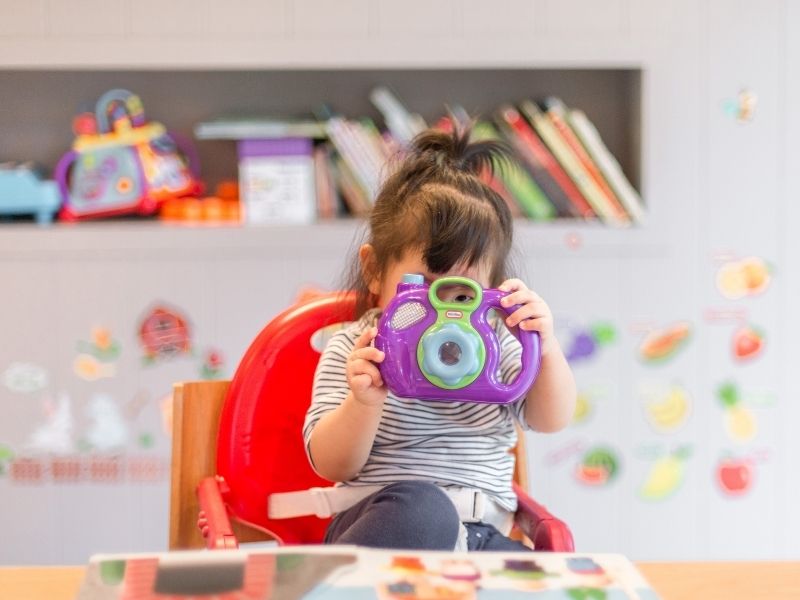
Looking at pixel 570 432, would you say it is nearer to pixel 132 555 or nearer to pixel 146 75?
pixel 146 75

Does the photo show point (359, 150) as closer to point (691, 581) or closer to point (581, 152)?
point (581, 152)

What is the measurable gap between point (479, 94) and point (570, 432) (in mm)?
727

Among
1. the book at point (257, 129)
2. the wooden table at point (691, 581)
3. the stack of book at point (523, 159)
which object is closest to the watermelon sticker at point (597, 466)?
the stack of book at point (523, 159)

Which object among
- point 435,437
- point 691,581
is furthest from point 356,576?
point 435,437

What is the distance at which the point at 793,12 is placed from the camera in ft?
6.75

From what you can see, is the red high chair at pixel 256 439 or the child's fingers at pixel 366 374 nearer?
the child's fingers at pixel 366 374

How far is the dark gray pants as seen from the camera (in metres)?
0.93

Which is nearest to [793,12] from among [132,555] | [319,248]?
[319,248]

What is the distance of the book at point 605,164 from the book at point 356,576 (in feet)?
4.63

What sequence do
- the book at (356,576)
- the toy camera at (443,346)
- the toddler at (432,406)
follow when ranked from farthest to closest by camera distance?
the toddler at (432,406)
the toy camera at (443,346)
the book at (356,576)

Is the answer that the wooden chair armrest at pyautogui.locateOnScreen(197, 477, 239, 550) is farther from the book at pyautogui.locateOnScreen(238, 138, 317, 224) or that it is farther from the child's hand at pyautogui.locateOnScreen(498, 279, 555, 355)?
the book at pyautogui.locateOnScreen(238, 138, 317, 224)

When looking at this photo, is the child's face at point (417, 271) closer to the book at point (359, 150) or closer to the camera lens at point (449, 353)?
the camera lens at point (449, 353)

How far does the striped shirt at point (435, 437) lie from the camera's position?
3.65 ft

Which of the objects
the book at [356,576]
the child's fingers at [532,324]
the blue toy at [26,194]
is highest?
the blue toy at [26,194]
